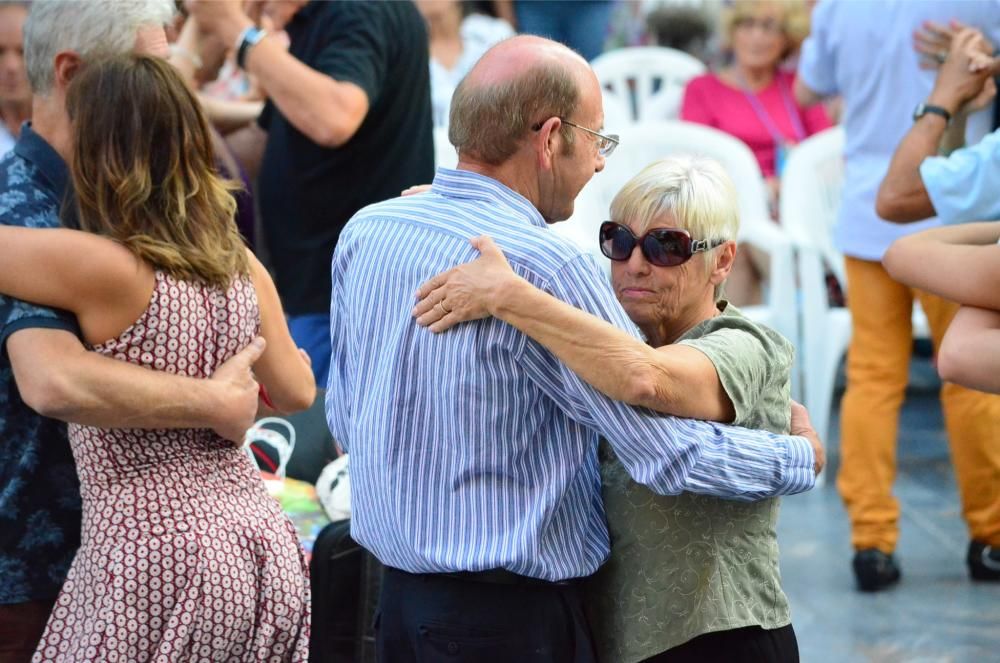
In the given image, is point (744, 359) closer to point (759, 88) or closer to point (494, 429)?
point (494, 429)

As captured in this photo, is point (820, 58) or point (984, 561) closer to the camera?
point (984, 561)

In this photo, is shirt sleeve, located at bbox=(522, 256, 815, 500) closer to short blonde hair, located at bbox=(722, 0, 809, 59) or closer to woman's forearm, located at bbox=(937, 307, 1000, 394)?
woman's forearm, located at bbox=(937, 307, 1000, 394)

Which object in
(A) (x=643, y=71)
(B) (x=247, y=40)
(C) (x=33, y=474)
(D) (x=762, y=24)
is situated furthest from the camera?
(A) (x=643, y=71)

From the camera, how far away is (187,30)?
14.3ft

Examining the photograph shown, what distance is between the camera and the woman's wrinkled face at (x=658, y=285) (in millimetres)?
2285

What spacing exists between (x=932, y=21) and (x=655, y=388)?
9.89ft

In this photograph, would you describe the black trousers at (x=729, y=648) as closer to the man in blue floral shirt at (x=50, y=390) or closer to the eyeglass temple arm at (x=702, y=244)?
the eyeglass temple arm at (x=702, y=244)

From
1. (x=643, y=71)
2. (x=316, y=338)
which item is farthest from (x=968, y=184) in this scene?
(x=643, y=71)

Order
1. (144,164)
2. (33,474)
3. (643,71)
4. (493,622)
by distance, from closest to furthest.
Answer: (493,622)
(144,164)
(33,474)
(643,71)

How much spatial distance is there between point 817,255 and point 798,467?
4145 millimetres

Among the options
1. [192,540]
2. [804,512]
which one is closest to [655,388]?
[192,540]

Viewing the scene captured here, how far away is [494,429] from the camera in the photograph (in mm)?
2064

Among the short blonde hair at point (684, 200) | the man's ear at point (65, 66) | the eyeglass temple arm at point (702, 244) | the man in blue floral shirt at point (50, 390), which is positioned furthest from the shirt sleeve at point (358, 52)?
the eyeglass temple arm at point (702, 244)

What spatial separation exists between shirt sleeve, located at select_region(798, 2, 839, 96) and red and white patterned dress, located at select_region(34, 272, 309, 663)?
3.32m
